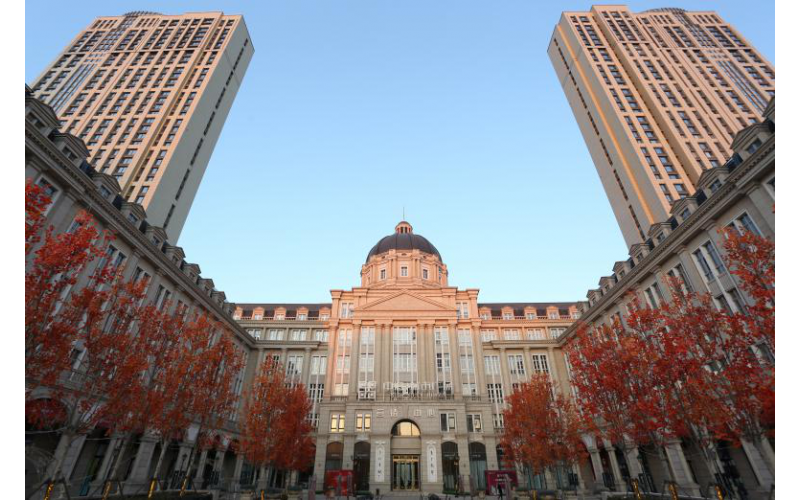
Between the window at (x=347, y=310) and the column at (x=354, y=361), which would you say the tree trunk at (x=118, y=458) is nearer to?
the column at (x=354, y=361)

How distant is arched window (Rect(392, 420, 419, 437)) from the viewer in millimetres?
46375

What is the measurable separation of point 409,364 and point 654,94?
183 ft

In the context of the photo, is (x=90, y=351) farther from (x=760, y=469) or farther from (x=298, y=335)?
(x=298, y=335)

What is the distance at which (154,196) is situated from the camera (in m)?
49.6

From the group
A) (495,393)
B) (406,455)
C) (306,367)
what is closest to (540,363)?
(495,393)

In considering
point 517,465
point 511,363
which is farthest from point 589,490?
point 511,363

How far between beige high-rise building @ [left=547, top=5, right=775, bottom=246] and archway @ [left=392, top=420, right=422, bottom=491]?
39.5 m

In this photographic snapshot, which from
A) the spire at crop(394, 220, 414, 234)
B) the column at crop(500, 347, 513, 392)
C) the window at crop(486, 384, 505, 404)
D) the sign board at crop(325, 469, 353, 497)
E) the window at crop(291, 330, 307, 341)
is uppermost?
the spire at crop(394, 220, 414, 234)

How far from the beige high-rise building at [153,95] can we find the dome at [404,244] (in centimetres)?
3277

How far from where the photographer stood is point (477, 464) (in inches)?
1786

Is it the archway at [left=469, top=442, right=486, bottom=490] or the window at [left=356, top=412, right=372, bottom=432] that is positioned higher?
the window at [left=356, top=412, right=372, bottom=432]

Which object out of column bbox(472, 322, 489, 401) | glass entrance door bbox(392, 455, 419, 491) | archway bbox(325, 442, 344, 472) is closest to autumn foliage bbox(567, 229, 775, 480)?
column bbox(472, 322, 489, 401)

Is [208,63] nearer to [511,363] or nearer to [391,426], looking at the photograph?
[391,426]

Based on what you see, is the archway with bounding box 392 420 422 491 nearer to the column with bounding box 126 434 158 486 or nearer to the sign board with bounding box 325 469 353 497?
the sign board with bounding box 325 469 353 497
